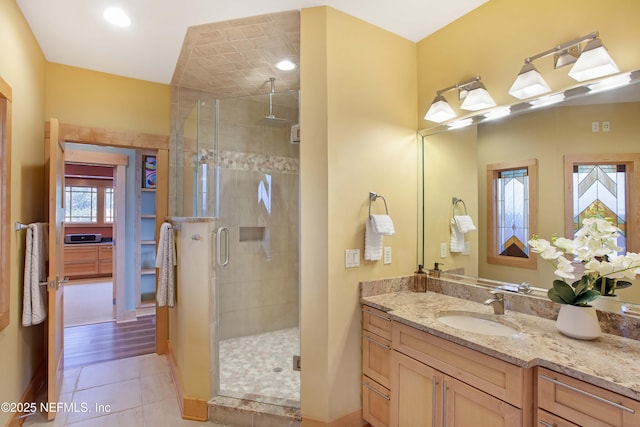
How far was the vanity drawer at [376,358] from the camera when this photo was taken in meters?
1.96

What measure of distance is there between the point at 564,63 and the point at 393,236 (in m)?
1.38

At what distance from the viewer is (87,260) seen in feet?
24.2

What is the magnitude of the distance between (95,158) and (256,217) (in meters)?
2.71

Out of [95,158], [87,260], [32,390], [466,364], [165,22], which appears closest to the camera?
[466,364]

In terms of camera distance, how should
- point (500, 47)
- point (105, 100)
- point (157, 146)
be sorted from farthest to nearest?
point (157, 146) → point (105, 100) → point (500, 47)

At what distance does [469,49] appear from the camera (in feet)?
7.04

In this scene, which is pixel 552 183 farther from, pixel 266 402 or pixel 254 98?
pixel 254 98

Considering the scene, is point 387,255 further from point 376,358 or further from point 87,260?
point 87,260

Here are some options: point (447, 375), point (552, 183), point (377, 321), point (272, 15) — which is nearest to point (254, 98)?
point (272, 15)

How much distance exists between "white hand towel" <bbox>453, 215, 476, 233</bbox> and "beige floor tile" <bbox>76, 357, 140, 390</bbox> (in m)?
3.07

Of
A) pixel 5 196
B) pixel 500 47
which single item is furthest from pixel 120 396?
pixel 500 47

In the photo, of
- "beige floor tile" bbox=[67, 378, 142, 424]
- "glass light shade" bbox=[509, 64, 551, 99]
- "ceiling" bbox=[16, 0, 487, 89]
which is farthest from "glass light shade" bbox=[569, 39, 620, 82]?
"beige floor tile" bbox=[67, 378, 142, 424]

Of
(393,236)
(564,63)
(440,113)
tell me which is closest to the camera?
(564,63)

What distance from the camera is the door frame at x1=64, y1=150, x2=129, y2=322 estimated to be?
171 inches
